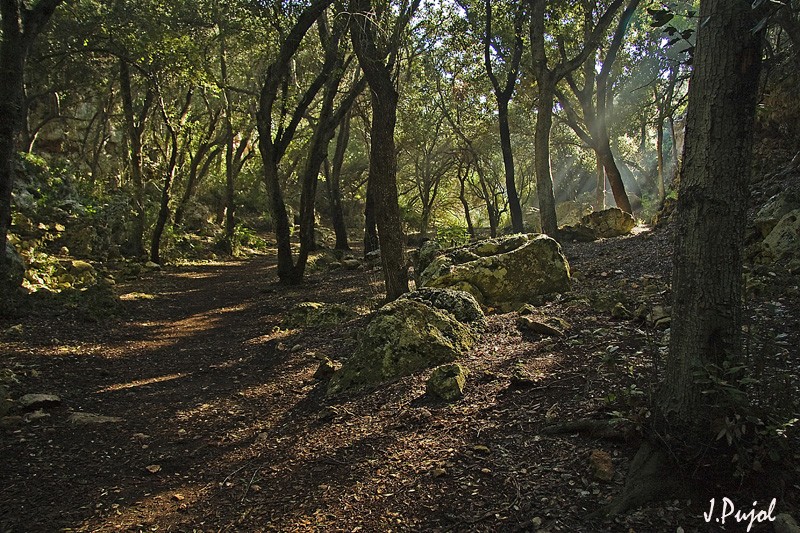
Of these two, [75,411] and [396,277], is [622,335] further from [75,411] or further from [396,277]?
[75,411]

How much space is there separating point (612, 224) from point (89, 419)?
13.1 m

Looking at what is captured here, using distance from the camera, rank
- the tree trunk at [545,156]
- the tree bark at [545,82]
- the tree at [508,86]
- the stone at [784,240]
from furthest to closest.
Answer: the tree at [508,86], the tree trunk at [545,156], the tree bark at [545,82], the stone at [784,240]

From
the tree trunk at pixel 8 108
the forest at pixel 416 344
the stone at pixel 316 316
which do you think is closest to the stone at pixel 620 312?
the forest at pixel 416 344

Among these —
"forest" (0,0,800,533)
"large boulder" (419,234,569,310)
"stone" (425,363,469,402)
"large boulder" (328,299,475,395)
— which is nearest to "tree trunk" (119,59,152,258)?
"forest" (0,0,800,533)

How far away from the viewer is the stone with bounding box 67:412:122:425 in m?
3.99

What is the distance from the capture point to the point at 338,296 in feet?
31.1

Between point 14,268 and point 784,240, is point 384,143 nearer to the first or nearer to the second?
point 784,240

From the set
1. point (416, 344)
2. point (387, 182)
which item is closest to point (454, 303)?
point (416, 344)

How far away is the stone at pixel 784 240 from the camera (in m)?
5.39

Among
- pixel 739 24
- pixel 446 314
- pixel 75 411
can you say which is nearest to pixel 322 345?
pixel 446 314

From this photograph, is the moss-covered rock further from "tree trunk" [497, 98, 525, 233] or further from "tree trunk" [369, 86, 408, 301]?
"tree trunk" [497, 98, 525, 233]

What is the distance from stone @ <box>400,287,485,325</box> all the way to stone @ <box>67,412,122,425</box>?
3001 mm

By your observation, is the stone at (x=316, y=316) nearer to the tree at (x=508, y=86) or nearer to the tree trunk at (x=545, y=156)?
the tree trunk at (x=545, y=156)
